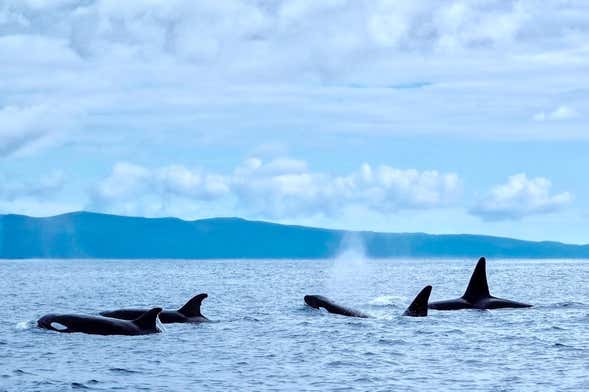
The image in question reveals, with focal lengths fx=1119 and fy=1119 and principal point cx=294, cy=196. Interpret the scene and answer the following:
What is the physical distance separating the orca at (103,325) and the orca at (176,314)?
377cm

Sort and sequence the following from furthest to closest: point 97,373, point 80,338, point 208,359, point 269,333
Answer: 1. point 269,333
2. point 80,338
3. point 208,359
4. point 97,373

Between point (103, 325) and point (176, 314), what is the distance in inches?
227

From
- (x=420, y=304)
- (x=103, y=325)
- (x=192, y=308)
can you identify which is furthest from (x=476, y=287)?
(x=103, y=325)

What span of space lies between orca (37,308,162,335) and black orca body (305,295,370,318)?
11238 mm

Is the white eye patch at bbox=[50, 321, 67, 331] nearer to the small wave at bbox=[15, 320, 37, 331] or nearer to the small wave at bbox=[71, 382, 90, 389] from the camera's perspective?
the small wave at bbox=[15, 320, 37, 331]

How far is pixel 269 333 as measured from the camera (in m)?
39.0

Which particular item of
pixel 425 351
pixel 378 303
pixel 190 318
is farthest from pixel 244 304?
pixel 425 351

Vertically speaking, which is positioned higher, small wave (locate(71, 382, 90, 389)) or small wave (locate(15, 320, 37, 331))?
small wave (locate(15, 320, 37, 331))

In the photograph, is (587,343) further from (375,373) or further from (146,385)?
(146,385)

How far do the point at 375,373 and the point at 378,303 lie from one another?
29.1 metres

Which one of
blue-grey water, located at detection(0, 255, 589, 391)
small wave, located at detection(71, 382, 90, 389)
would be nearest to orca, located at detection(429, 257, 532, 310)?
blue-grey water, located at detection(0, 255, 589, 391)

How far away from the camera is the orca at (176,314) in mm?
40844

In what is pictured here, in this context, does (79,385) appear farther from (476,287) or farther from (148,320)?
(476,287)

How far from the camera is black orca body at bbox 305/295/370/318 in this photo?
4585 cm
